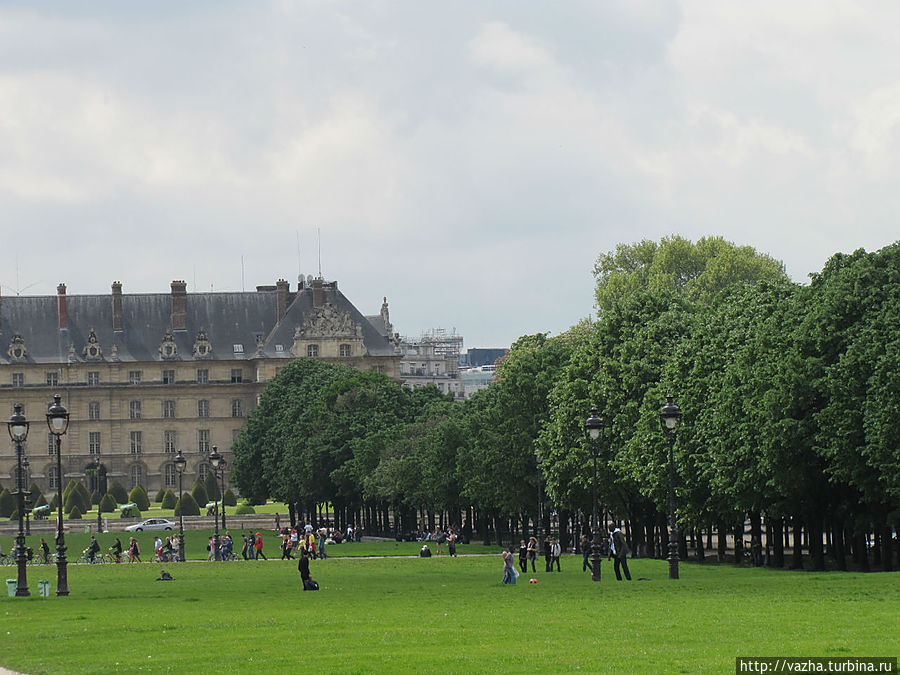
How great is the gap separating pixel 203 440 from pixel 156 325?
40.4 ft

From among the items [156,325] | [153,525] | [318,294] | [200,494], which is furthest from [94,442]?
[153,525]

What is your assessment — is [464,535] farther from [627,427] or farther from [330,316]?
[330,316]

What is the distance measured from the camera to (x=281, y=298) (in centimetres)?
16075

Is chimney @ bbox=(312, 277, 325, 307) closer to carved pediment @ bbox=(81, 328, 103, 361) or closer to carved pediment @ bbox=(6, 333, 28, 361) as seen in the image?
carved pediment @ bbox=(81, 328, 103, 361)

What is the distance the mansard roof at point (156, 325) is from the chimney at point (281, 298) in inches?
13.2

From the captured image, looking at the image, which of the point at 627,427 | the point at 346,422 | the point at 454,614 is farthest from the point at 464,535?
the point at 454,614

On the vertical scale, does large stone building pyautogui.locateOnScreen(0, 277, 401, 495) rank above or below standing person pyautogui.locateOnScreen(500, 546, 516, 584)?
above

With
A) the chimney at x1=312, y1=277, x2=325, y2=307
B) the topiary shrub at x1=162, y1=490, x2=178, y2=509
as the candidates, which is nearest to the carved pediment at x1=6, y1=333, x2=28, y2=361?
the chimney at x1=312, y1=277, x2=325, y2=307

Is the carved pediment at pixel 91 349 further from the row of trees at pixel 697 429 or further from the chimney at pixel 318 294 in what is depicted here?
the row of trees at pixel 697 429

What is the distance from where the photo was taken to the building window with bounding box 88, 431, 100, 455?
15688cm

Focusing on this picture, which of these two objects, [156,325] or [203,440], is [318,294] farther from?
[203,440]

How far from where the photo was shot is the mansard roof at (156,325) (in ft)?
513

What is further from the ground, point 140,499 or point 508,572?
point 508,572

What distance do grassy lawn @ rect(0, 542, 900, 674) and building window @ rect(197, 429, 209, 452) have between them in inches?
4459
